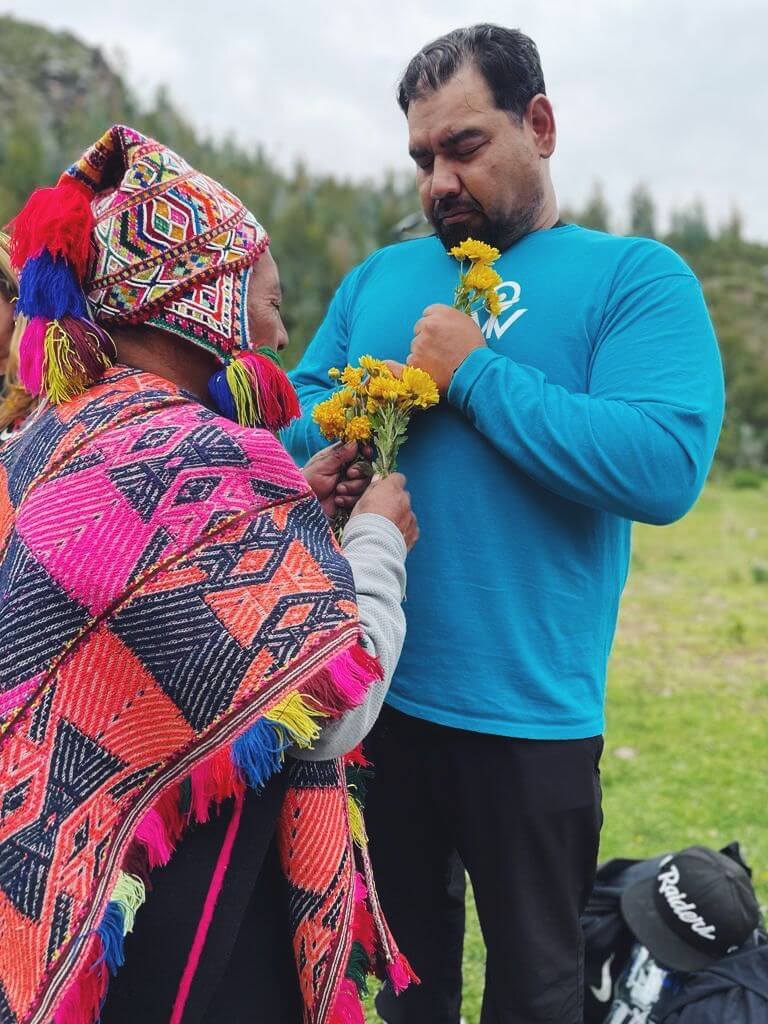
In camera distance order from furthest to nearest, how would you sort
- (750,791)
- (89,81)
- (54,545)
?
(89,81) < (750,791) < (54,545)

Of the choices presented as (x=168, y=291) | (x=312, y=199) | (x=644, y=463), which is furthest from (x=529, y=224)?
(x=312, y=199)

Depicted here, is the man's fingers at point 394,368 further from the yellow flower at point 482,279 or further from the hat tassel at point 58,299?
the hat tassel at point 58,299

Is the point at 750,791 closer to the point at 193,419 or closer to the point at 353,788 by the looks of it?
the point at 353,788

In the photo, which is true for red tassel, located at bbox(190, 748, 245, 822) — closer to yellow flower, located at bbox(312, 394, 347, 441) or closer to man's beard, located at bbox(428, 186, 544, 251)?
yellow flower, located at bbox(312, 394, 347, 441)

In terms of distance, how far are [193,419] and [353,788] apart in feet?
3.08

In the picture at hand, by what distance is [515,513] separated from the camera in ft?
6.61

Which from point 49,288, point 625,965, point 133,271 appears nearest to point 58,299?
point 49,288

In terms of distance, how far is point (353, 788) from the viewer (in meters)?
2.03

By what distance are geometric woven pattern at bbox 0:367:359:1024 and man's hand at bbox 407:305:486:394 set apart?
59 centimetres

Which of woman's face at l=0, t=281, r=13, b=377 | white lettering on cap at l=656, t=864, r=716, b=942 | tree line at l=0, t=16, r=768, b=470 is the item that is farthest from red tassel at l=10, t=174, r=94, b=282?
tree line at l=0, t=16, r=768, b=470

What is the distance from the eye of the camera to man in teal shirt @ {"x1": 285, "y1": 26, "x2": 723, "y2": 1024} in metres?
1.93

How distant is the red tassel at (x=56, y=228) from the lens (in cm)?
160

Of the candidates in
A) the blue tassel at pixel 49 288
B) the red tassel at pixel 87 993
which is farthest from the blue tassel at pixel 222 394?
the red tassel at pixel 87 993

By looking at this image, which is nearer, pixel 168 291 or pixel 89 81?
pixel 168 291
